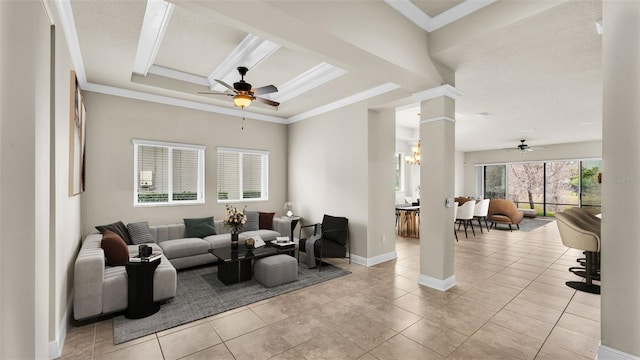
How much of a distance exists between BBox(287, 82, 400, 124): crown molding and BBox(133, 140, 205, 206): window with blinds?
2318 mm

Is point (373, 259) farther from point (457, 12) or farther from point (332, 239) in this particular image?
point (457, 12)

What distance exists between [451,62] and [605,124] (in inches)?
75.7

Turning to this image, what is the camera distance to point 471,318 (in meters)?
2.98

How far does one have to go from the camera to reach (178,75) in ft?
15.7

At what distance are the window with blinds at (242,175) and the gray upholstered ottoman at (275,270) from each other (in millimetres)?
2422

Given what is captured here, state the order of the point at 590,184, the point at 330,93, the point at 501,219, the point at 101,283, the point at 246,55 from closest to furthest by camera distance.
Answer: the point at 101,283 < the point at 246,55 < the point at 330,93 < the point at 501,219 < the point at 590,184

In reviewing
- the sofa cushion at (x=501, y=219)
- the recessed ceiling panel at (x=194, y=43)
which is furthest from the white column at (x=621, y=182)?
the sofa cushion at (x=501, y=219)

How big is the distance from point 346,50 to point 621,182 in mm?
2446

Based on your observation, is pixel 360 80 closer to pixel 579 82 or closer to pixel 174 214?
pixel 579 82

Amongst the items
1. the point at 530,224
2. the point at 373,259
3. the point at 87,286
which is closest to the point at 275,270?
the point at 373,259

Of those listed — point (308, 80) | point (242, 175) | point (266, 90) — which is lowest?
point (242, 175)

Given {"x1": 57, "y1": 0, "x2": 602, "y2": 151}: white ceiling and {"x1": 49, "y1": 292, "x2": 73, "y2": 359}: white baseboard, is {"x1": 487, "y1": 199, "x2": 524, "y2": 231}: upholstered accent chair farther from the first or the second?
{"x1": 49, "y1": 292, "x2": 73, "y2": 359}: white baseboard

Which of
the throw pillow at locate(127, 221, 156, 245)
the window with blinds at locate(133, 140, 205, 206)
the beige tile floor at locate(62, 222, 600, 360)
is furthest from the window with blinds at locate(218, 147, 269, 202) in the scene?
the beige tile floor at locate(62, 222, 600, 360)

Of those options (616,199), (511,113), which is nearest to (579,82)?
(511,113)
